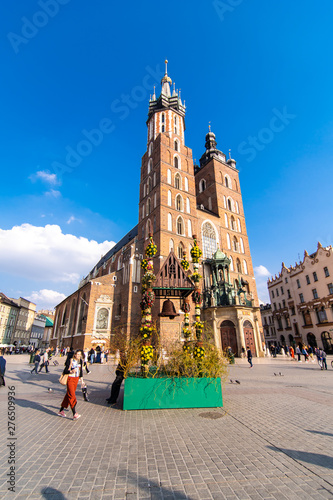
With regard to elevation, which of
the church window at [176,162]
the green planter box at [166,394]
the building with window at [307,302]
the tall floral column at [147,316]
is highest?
the church window at [176,162]

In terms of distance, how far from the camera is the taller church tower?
81.8ft

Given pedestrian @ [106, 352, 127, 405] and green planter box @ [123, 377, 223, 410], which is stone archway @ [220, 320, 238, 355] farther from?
pedestrian @ [106, 352, 127, 405]

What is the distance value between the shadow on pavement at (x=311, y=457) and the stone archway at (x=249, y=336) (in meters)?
21.8

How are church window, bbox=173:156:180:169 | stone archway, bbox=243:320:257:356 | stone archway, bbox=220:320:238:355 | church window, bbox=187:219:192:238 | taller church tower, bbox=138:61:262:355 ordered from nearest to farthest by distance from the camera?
stone archway, bbox=220:320:238:355
stone archway, bbox=243:320:257:356
taller church tower, bbox=138:61:262:355
church window, bbox=187:219:192:238
church window, bbox=173:156:180:169

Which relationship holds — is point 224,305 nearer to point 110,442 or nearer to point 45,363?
A: point 45,363

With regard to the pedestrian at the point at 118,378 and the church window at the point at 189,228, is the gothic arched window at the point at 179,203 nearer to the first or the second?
the church window at the point at 189,228

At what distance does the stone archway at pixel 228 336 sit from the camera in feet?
79.6

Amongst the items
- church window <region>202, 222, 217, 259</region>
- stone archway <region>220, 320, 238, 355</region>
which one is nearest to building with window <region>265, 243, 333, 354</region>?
stone archway <region>220, 320, 238, 355</region>

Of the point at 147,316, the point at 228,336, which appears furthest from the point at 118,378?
the point at 228,336

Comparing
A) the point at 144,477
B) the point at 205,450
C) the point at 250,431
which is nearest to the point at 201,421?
the point at 250,431

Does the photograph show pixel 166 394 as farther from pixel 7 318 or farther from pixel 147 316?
pixel 7 318

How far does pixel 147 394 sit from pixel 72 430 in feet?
7.18

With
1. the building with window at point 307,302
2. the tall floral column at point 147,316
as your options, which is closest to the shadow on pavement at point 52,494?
the tall floral column at point 147,316

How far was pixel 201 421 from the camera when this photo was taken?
223 inches
